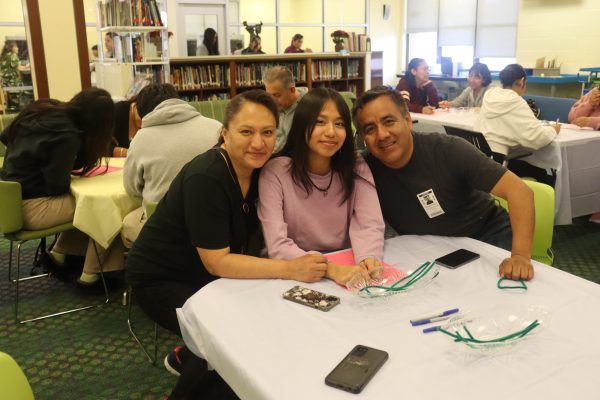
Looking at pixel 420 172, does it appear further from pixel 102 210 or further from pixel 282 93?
pixel 282 93

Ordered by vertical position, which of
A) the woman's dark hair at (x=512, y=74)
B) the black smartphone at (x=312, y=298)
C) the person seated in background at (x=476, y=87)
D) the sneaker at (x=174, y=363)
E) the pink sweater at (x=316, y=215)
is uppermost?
the woman's dark hair at (x=512, y=74)

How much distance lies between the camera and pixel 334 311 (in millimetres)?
1454

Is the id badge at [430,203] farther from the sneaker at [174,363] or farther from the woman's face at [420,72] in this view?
the woman's face at [420,72]

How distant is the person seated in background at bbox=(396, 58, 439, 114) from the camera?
6156 mm

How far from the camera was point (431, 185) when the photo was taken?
2.08 metres

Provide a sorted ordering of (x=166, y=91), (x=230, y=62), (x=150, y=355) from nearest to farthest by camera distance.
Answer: (x=150, y=355), (x=166, y=91), (x=230, y=62)

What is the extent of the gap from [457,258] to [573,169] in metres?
2.74

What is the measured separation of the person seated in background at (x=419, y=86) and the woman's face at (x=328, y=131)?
4415 mm

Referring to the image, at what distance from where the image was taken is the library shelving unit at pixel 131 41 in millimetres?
5680

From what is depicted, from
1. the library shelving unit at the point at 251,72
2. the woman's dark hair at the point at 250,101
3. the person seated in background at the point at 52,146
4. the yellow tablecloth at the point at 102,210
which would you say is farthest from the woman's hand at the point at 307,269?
the library shelving unit at the point at 251,72

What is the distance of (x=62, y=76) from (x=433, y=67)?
25.0ft

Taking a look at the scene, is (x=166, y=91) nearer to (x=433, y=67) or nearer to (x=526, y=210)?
(x=526, y=210)

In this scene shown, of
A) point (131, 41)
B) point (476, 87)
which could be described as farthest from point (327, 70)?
point (131, 41)

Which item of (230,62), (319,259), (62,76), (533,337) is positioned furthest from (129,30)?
(533,337)
